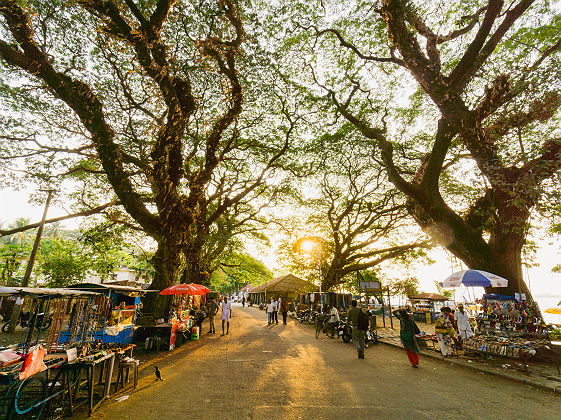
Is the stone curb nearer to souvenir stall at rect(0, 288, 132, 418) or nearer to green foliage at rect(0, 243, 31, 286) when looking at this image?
souvenir stall at rect(0, 288, 132, 418)

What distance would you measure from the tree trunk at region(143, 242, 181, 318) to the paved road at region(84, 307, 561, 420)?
3.31 m

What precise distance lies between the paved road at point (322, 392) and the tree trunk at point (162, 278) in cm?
331

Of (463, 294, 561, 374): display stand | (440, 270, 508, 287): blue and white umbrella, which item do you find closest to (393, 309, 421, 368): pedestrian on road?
(463, 294, 561, 374): display stand

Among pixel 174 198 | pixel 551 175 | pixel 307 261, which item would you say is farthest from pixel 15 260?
pixel 551 175

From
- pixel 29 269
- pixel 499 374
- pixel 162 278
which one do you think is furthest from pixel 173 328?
pixel 499 374

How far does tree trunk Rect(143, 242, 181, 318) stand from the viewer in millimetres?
11164

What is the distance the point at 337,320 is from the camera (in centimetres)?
1390

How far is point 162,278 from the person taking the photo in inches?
443

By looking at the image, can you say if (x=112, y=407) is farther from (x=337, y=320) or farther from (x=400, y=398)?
(x=337, y=320)

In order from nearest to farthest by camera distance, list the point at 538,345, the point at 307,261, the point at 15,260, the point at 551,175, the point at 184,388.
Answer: the point at 184,388 < the point at 551,175 < the point at 538,345 < the point at 15,260 < the point at 307,261

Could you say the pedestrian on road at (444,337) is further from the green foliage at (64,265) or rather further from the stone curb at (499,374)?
the green foliage at (64,265)

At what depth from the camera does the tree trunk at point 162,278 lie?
440 inches

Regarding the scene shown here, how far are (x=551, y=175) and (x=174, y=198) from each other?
12.6m

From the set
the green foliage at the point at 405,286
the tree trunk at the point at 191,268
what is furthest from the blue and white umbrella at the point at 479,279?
the green foliage at the point at 405,286
